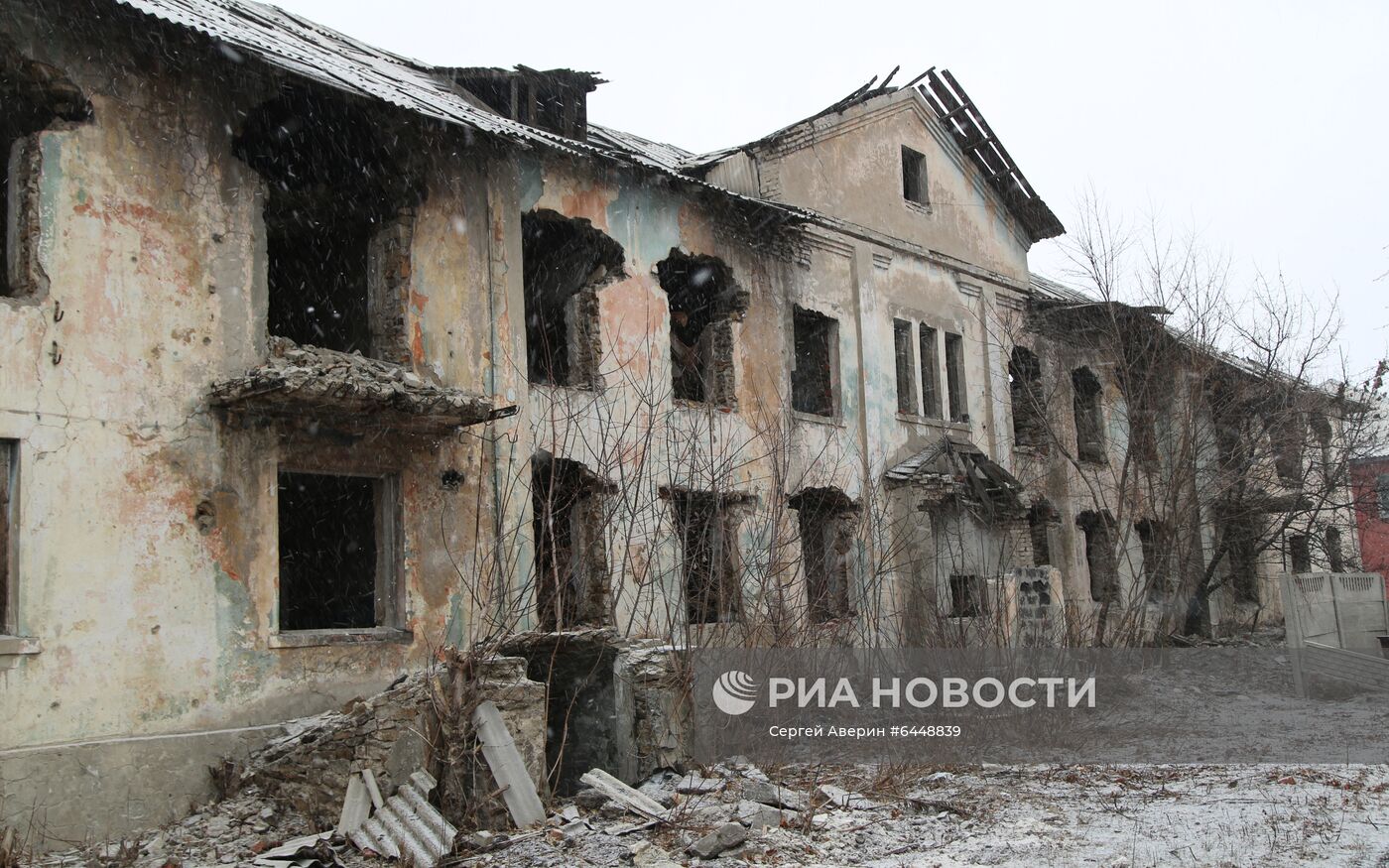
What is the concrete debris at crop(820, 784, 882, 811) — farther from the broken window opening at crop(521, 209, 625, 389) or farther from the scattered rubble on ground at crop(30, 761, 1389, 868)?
the broken window opening at crop(521, 209, 625, 389)

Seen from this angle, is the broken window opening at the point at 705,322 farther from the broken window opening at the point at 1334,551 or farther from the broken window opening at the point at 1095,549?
the broken window opening at the point at 1334,551

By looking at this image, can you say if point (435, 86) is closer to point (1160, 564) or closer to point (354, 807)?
point (354, 807)

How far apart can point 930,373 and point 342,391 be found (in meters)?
10.6

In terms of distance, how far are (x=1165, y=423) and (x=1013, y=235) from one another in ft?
13.0

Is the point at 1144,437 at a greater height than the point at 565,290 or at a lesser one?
lesser

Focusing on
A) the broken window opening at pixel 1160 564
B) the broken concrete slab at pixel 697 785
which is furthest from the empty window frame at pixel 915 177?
the broken concrete slab at pixel 697 785

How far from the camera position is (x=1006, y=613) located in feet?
42.7

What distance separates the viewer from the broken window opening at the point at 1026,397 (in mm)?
20234

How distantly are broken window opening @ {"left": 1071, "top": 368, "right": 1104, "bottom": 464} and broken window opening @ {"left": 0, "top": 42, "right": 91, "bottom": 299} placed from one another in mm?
16897

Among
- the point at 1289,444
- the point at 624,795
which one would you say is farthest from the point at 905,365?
the point at 624,795

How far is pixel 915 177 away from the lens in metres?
19.2

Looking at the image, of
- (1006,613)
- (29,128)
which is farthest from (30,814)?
(1006,613)

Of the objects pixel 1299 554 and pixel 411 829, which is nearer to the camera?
pixel 411 829

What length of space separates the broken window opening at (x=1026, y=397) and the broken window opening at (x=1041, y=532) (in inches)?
45.0
